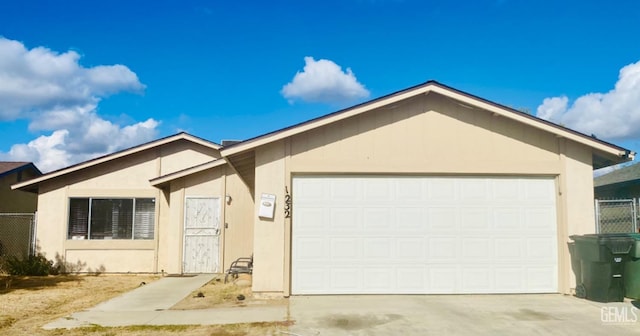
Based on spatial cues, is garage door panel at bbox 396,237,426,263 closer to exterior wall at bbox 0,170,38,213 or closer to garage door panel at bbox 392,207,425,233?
garage door panel at bbox 392,207,425,233

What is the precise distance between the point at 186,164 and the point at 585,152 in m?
10.8

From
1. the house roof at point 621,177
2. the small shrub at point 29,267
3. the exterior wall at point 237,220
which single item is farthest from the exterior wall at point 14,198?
the house roof at point 621,177

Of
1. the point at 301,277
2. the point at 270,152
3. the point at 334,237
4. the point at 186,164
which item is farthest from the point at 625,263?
the point at 186,164

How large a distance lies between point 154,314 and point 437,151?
5935mm

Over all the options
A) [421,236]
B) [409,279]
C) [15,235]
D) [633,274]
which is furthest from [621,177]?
[15,235]

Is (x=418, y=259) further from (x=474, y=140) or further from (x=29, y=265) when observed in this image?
(x=29, y=265)

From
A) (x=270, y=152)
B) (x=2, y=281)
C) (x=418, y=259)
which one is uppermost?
(x=270, y=152)

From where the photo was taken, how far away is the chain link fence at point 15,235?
1559 cm

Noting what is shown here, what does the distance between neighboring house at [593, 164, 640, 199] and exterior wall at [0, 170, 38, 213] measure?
818 inches

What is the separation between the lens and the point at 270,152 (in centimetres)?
938

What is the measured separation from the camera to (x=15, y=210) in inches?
711

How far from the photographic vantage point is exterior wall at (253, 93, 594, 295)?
941cm

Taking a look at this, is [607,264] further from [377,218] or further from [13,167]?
[13,167]

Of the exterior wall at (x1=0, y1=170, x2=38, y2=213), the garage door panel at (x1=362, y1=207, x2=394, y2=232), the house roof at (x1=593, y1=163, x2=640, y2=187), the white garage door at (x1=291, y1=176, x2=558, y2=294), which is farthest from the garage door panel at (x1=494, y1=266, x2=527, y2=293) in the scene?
the exterior wall at (x1=0, y1=170, x2=38, y2=213)
